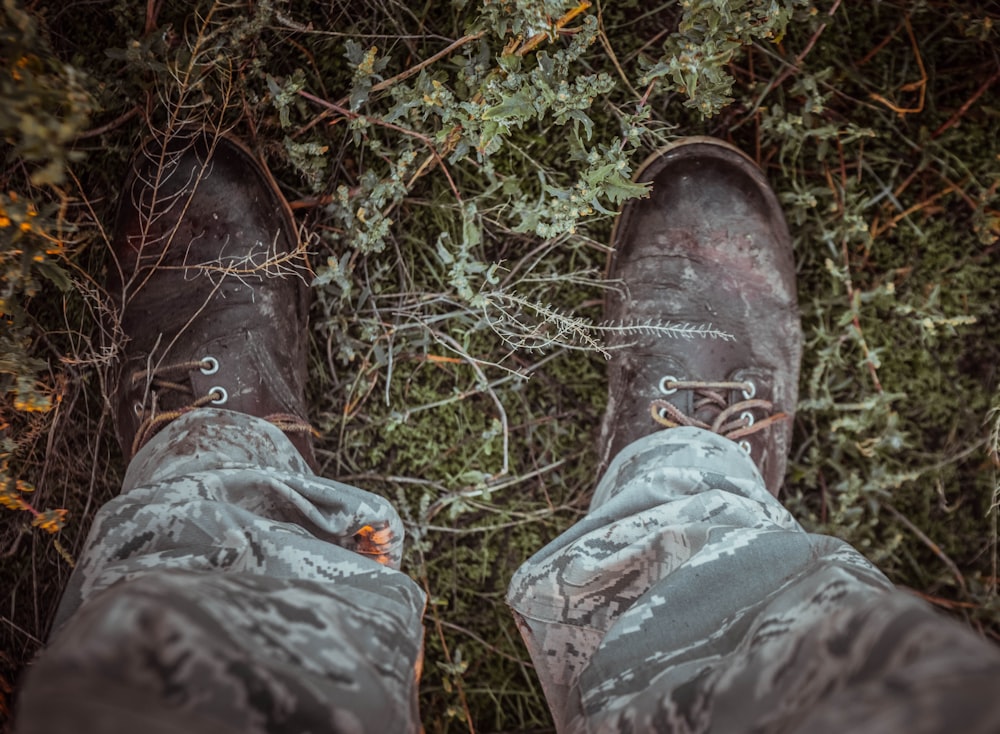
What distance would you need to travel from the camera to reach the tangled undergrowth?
164 centimetres

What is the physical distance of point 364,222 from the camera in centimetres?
168

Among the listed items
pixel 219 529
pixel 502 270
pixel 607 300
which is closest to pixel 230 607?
pixel 219 529

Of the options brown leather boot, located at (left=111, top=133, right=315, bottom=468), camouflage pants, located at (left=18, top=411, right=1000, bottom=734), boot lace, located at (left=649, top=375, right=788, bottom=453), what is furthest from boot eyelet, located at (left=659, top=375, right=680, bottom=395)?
brown leather boot, located at (left=111, top=133, right=315, bottom=468)

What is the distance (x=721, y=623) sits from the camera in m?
1.08

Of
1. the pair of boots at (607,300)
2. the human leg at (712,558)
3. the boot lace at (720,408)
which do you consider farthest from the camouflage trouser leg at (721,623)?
the pair of boots at (607,300)

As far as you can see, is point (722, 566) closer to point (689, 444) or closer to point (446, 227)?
point (689, 444)

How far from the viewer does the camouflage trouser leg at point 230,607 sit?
2.28 feet

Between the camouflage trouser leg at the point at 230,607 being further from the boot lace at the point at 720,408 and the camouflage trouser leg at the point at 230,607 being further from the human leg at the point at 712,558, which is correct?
the boot lace at the point at 720,408

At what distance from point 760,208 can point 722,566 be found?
1036 millimetres

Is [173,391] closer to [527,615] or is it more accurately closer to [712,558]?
[527,615]

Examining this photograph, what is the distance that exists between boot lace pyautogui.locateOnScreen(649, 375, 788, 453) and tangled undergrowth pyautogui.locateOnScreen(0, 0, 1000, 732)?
0.63 feet

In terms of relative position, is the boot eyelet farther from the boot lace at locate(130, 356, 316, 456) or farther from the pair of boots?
the boot lace at locate(130, 356, 316, 456)

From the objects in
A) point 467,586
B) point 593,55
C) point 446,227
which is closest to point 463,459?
point 467,586

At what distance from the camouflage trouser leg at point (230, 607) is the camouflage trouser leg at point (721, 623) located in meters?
0.28
